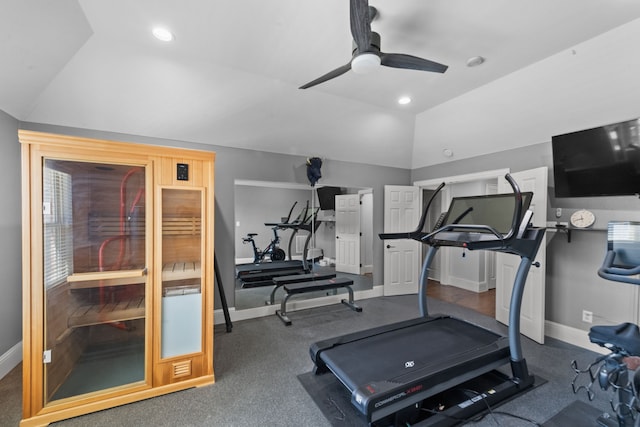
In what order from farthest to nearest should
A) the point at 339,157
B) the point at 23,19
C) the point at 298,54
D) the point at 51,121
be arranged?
the point at 339,157
the point at 51,121
the point at 298,54
the point at 23,19

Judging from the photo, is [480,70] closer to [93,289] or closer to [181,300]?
[181,300]

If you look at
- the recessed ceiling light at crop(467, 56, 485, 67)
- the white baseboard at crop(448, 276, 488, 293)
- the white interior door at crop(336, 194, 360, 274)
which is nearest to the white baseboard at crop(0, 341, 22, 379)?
the white interior door at crop(336, 194, 360, 274)

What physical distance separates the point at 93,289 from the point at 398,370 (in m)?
2.75

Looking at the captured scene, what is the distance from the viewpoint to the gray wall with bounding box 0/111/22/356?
2.49 metres

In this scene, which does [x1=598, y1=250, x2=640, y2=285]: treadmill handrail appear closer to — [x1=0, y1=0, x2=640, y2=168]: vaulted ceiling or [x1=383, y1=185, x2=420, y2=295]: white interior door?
[x1=0, y1=0, x2=640, y2=168]: vaulted ceiling

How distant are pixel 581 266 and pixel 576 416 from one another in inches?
74.6

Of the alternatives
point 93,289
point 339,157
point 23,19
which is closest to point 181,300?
point 93,289

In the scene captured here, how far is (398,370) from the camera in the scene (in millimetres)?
2113

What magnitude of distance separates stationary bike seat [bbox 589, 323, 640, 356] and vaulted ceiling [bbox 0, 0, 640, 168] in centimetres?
241

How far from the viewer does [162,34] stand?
2.32m

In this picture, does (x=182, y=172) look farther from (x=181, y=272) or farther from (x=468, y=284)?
(x=468, y=284)

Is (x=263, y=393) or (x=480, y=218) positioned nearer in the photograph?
(x=263, y=393)

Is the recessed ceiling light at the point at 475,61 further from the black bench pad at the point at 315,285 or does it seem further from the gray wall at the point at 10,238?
the gray wall at the point at 10,238

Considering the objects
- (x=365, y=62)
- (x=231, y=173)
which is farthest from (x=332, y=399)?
(x=231, y=173)
